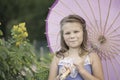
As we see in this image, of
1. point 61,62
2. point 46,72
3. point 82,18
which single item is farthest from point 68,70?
point 46,72

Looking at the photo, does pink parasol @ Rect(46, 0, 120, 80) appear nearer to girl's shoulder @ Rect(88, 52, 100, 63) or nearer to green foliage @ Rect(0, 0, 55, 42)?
girl's shoulder @ Rect(88, 52, 100, 63)

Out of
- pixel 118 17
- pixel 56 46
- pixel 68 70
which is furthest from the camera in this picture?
pixel 56 46

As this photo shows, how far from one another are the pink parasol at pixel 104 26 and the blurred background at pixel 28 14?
20.1 meters

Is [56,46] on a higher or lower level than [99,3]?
lower

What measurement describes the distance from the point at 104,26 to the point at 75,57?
0.58 m

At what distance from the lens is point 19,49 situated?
6566 millimetres

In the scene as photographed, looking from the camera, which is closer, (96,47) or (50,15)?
(96,47)

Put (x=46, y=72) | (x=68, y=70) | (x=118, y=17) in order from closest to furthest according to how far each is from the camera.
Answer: (x=68, y=70), (x=118, y=17), (x=46, y=72)

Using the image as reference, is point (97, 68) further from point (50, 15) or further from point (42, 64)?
point (42, 64)

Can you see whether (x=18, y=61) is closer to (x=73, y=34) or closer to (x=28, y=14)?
(x=73, y=34)

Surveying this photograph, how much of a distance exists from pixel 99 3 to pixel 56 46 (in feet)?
2.34

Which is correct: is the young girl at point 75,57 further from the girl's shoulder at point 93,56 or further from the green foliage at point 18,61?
the green foliage at point 18,61

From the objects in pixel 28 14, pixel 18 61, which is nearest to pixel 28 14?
pixel 28 14

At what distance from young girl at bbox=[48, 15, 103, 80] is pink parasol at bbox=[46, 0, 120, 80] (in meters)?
0.33
